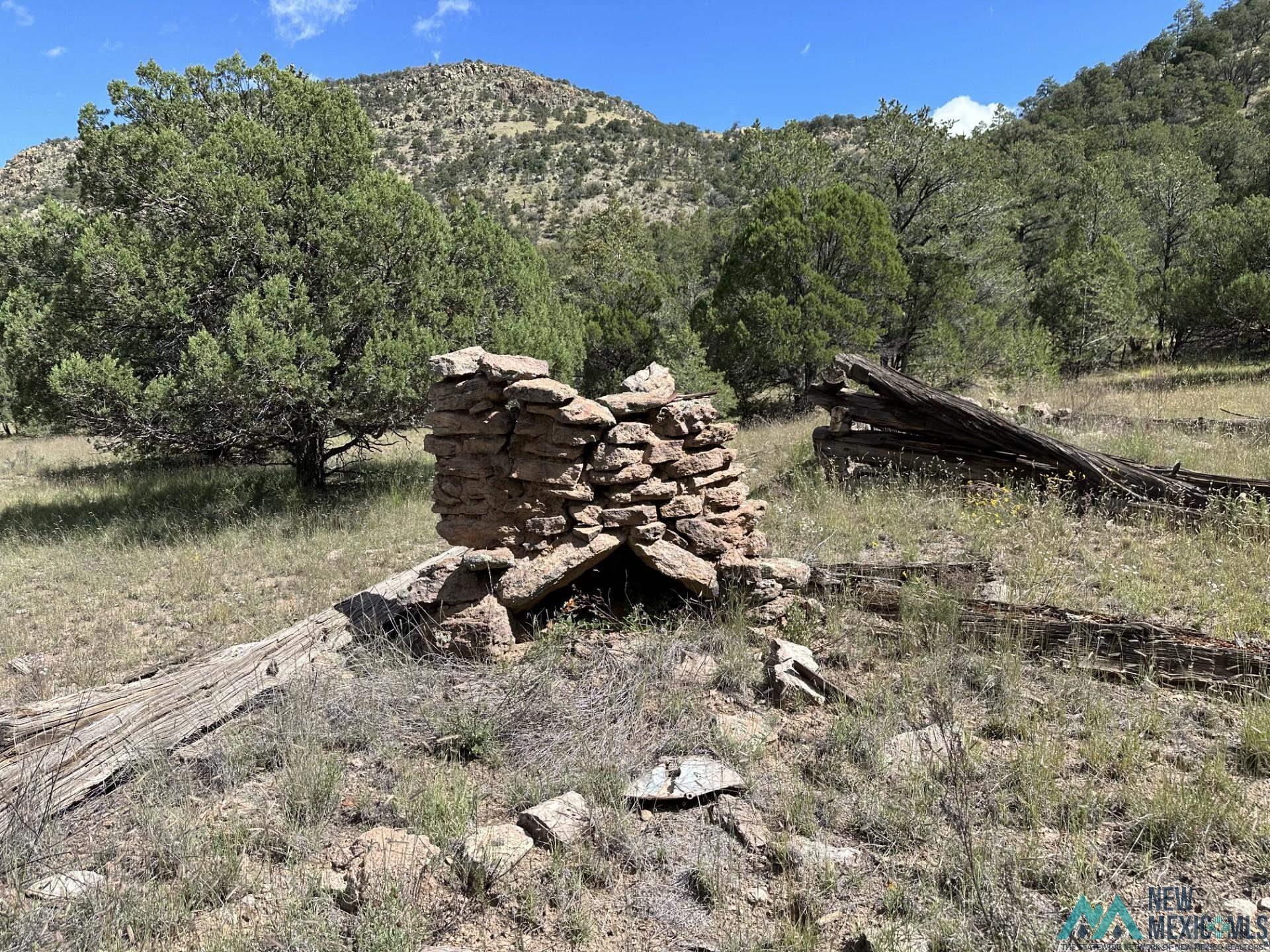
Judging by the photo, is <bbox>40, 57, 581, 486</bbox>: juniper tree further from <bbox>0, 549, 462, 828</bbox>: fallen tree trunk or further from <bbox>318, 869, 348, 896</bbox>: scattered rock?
<bbox>318, 869, 348, 896</bbox>: scattered rock

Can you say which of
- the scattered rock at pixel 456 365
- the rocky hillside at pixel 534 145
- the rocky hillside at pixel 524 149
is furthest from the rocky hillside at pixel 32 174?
the scattered rock at pixel 456 365

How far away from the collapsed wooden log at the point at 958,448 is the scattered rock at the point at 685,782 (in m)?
5.29

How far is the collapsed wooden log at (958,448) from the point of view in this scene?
6.21 meters

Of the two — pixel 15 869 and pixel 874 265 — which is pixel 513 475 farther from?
pixel 874 265

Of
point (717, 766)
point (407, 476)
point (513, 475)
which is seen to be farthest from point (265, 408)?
point (717, 766)

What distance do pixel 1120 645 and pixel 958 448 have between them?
4.07 m

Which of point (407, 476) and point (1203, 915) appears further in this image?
point (407, 476)

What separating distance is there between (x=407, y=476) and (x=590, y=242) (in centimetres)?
2067

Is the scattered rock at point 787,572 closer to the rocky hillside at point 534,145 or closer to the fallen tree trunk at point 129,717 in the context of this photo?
the fallen tree trunk at point 129,717

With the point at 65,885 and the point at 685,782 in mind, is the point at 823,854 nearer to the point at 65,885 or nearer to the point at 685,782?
the point at 685,782

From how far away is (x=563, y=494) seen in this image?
4.81 m

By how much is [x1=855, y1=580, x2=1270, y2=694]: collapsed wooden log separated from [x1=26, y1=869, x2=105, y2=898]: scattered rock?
4.67 meters

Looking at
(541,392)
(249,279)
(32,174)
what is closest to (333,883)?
(541,392)

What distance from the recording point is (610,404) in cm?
502
